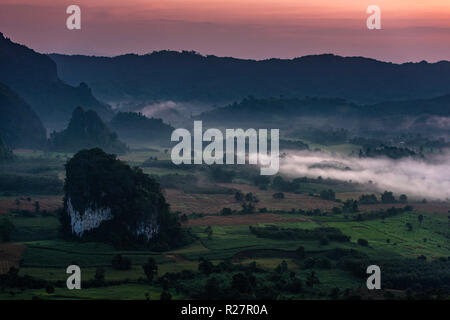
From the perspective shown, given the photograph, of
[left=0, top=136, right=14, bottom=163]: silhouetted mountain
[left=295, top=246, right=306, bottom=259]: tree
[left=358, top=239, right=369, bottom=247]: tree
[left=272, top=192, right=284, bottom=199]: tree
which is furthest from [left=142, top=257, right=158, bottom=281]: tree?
[left=0, top=136, right=14, bottom=163]: silhouetted mountain

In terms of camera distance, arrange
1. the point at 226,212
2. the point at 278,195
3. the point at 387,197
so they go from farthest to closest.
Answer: the point at 278,195 < the point at 387,197 < the point at 226,212

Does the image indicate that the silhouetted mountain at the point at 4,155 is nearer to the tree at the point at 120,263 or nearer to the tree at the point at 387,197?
the tree at the point at 387,197

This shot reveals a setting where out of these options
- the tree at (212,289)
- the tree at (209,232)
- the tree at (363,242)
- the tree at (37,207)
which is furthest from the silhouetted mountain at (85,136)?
the tree at (212,289)

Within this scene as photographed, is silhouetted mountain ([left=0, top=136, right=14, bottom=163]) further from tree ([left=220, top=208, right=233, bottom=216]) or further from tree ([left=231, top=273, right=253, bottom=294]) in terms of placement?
tree ([left=231, top=273, right=253, bottom=294])

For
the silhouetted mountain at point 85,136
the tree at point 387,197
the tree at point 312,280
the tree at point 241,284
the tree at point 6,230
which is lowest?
the tree at point 312,280

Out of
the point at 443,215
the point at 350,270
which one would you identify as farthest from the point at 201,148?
the point at 350,270

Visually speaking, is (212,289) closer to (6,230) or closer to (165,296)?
(165,296)

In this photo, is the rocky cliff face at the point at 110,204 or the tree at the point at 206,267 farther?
the rocky cliff face at the point at 110,204

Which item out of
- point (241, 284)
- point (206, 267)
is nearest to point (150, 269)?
point (206, 267)
